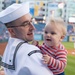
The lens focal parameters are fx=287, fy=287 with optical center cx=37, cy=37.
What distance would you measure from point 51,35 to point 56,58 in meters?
0.13

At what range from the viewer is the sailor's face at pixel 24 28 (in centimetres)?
142

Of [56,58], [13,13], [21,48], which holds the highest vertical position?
[13,13]

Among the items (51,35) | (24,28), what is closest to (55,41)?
(51,35)

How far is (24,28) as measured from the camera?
142 centimetres

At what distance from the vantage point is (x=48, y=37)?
1567 millimetres

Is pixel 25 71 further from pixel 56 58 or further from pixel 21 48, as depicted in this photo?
pixel 56 58

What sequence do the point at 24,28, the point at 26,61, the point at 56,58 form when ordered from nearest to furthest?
the point at 26,61 → the point at 24,28 → the point at 56,58

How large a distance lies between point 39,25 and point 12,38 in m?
22.9

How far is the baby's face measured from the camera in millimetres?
1564

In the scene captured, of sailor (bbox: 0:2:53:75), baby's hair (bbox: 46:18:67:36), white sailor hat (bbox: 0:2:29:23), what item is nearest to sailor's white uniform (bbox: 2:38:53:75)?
sailor (bbox: 0:2:53:75)

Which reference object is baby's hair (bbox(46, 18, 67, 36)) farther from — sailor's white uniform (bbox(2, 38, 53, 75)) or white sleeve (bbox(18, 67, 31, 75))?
white sleeve (bbox(18, 67, 31, 75))

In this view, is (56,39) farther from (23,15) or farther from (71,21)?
(71,21)

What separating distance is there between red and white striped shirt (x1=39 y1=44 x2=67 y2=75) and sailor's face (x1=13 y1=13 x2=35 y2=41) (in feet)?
0.55

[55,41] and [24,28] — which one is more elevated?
[24,28]
